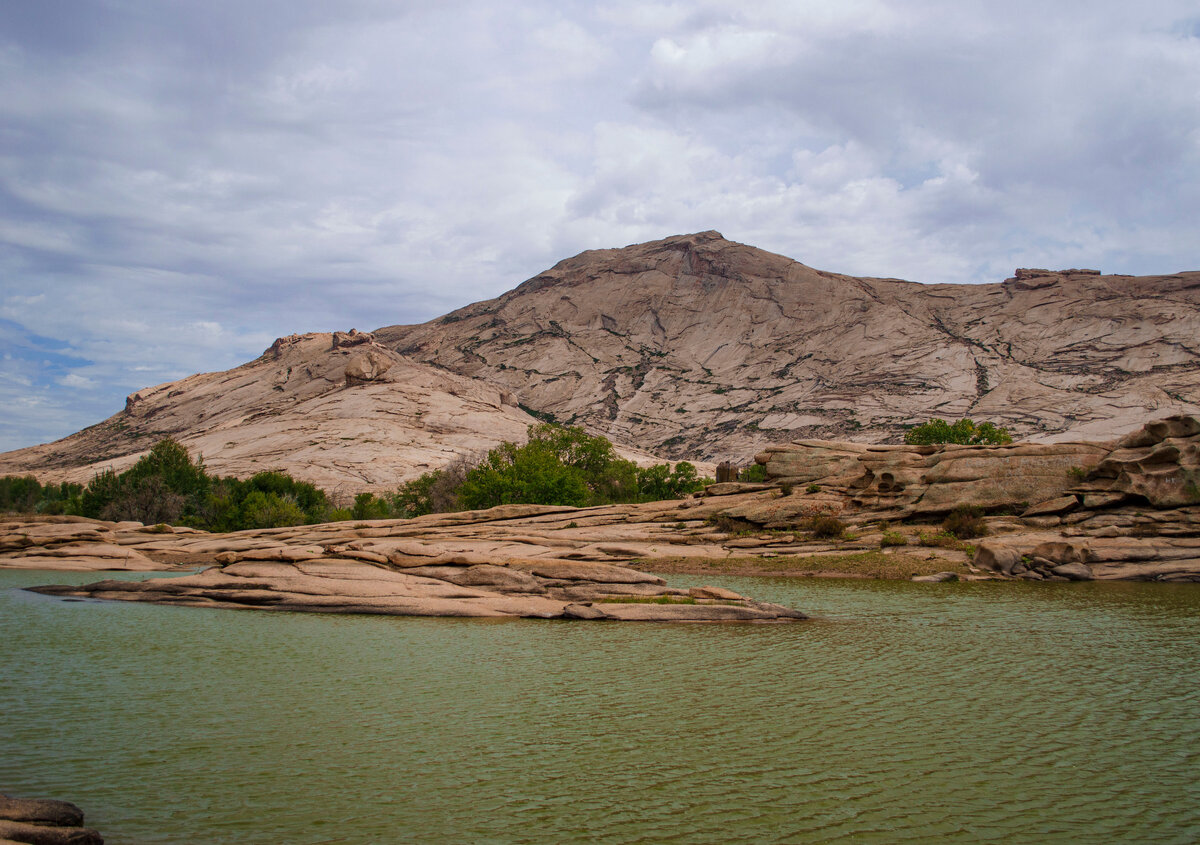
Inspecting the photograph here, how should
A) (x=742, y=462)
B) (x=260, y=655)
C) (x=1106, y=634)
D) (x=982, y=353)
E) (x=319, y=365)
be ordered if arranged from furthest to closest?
(x=319, y=365)
(x=982, y=353)
(x=742, y=462)
(x=1106, y=634)
(x=260, y=655)

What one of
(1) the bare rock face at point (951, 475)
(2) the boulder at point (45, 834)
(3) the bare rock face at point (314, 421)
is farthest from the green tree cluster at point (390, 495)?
(2) the boulder at point (45, 834)

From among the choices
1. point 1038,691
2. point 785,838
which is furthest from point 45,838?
point 1038,691

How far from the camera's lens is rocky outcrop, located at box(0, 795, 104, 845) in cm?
698

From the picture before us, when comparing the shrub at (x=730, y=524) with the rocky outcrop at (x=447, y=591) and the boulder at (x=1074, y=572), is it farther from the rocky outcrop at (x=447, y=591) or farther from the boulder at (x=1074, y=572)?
the rocky outcrop at (x=447, y=591)

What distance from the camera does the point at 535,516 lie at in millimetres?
45094

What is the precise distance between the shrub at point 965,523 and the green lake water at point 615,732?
50.1 ft

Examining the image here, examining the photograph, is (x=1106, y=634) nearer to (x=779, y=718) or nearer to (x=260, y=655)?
(x=779, y=718)

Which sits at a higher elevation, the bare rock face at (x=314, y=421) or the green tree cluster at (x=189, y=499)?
the bare rock face at (x=314, y=421)

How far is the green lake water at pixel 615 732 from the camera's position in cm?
827

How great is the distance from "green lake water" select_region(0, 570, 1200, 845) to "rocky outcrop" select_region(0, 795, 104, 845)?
312mm

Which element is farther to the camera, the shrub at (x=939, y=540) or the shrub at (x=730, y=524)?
the shrub at (x=730, y=524)

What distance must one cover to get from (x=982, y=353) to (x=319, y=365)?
4603 inches

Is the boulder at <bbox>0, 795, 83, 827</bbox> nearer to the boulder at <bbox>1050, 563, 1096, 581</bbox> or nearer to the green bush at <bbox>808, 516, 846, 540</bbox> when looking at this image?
the boulder at <bbox>1050, 563, 1096, 581</bbox>

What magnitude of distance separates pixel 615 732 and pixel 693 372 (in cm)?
14190
